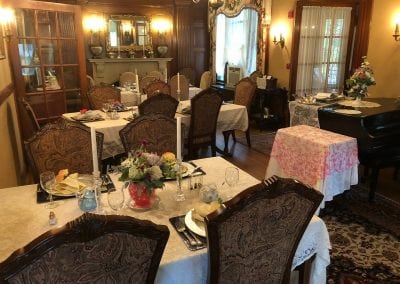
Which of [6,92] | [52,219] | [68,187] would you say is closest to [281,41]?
[6,92]

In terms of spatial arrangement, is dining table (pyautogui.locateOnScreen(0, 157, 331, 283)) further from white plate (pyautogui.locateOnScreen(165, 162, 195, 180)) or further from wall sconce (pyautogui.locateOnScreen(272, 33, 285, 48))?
wall sconce (pyautogui.locateOnScreen(272, 33, 285, 48))

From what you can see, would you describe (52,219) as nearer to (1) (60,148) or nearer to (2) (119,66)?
(1) (60,148)

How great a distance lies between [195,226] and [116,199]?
0.46 meters

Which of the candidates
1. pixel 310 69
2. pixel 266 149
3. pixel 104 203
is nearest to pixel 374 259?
pixel 104 203

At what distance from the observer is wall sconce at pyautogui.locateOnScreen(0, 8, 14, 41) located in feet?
11.7

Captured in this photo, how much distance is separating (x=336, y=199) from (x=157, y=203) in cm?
231

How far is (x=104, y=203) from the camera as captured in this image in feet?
5.57

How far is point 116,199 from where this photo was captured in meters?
1.68

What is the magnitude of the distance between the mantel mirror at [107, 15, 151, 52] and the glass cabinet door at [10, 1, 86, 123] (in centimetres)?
303

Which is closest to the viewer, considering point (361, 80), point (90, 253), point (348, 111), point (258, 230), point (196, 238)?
point (90, 253)

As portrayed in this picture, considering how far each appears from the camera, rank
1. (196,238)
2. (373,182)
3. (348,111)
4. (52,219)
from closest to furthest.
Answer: (196,238)
(52,219)
(373,182)
(348,111)

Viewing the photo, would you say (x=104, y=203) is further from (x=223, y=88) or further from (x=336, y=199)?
(x=223, y=88)

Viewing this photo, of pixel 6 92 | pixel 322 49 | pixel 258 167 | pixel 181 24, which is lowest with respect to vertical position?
pixel 258 167
